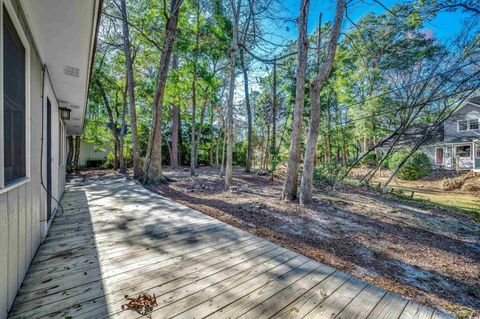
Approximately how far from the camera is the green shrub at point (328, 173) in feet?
28.9

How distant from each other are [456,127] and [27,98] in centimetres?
2279

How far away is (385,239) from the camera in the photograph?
3.41 m

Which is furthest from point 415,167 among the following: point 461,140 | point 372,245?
point 372,245

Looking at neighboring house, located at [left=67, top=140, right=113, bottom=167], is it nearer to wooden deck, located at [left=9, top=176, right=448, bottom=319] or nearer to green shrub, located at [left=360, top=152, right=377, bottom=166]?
wooden deck, located at [left=9, top=176, right=448, bottom=319]

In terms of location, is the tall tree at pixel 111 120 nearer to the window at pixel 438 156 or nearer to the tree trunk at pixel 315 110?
the tree trunk at pixel 315 110

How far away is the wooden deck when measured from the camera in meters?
1.47

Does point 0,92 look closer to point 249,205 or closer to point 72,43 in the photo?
point 72,43

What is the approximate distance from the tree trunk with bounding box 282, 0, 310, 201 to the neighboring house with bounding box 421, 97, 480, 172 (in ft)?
48.5

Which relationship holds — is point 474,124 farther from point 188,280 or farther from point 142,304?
point 142,304

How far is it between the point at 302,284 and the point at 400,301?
759 mm

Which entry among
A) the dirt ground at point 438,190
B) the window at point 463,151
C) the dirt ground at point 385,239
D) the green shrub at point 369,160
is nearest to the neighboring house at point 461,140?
the window at point 463,151

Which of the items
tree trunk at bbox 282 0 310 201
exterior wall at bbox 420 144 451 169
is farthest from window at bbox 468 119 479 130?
tree trunk at bbox 282 0 310 201

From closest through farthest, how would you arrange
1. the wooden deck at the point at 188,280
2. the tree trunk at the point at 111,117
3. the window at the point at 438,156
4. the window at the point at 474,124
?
the wooden deck at the point at 188,280, the tree trunk at the point at 111,117, the window at the point at 474,124, the window at the point at 438,156

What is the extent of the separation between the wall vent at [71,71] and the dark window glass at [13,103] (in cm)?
115
